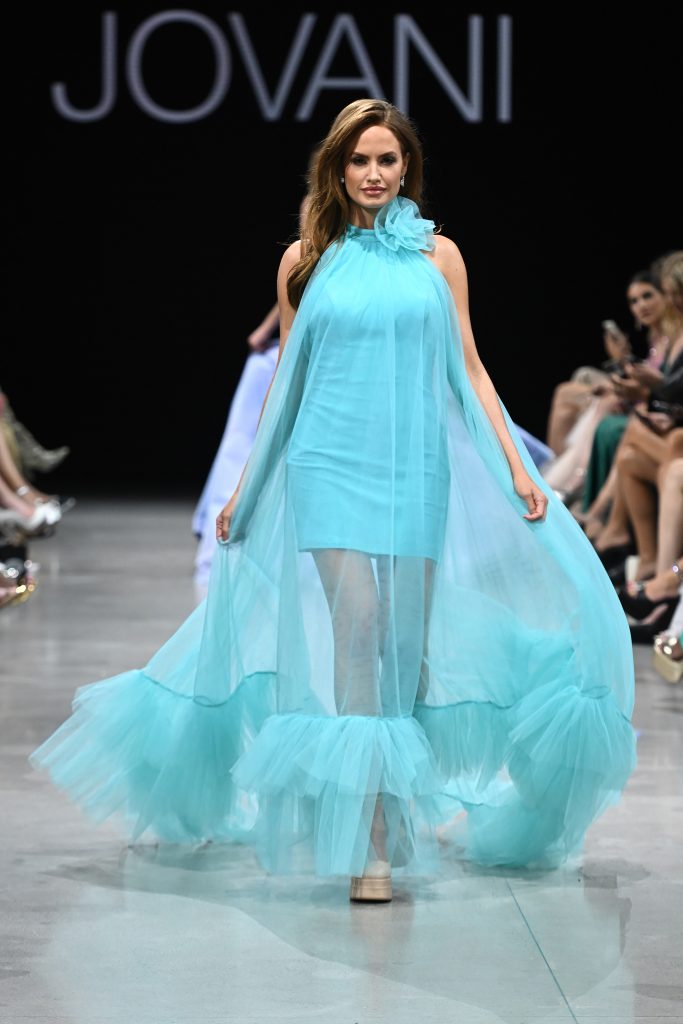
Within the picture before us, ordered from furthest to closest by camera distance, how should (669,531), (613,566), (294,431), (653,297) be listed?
1. (653,297)
2. (613,566)
3. (669,531)
4. (294,431)

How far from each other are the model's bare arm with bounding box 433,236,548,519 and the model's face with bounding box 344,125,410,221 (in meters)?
0.11

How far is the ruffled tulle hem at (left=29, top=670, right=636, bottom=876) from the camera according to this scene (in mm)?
2367

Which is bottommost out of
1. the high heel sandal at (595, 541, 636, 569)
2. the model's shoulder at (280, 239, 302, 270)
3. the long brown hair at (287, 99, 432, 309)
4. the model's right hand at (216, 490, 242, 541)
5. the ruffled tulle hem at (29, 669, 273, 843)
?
the high heel sandal at (595, 541, 636, 569)

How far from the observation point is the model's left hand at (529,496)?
2521 mm

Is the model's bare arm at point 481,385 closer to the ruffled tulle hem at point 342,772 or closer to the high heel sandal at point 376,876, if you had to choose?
the ruffled tulle hem at point 342,772

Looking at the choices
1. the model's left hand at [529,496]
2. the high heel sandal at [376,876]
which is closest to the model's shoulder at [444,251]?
the model's left hand at [529,496]

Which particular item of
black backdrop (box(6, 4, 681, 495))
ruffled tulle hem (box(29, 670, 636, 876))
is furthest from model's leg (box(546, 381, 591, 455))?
ruffled tulle hem (box(29, 670, 636, 876))

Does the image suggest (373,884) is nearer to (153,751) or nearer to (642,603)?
(153,751)

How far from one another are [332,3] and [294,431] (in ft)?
26.6

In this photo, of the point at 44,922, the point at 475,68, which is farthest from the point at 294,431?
the point at 475,68

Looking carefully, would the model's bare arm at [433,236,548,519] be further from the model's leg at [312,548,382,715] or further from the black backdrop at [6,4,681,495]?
the black backdrop at [6,4,681,495]

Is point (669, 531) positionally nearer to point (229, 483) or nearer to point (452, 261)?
point (229, 483)

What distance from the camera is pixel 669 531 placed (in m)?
4.70

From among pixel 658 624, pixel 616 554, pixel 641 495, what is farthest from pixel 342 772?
pixel 616 554
